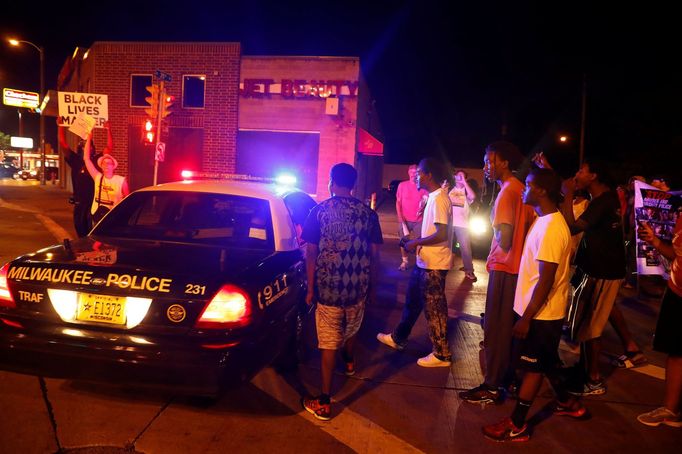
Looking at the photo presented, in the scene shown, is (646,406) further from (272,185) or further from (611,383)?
(272,185)

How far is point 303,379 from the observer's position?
14.2 feet

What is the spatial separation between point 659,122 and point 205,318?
1192 inches

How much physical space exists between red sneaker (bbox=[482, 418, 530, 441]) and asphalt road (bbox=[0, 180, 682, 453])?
0.19 feet

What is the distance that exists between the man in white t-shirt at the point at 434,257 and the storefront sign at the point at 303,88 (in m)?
13.0

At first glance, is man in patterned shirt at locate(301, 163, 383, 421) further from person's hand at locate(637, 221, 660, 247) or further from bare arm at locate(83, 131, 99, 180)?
bare arm at locate(83, 131, 99, 180)

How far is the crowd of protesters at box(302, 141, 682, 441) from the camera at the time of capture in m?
3.38

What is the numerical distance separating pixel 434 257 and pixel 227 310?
2120 millimetres

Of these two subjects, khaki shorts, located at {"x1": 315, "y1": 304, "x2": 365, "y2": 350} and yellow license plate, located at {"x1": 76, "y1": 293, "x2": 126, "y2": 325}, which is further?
khaki shorts, located at {"x1": 315, "y1": 304, "x2": 365, "y2": 350}

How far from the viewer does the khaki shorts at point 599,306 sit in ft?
14.1

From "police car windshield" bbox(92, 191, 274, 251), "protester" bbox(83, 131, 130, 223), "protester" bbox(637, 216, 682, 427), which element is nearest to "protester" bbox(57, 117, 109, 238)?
"protester" bbox(83, 131, 130, 223)

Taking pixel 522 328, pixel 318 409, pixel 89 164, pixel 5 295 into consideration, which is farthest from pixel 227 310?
pixel 89 164

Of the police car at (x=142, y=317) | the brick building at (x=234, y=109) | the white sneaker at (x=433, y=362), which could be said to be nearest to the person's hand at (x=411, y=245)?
the white sneaker at (x=433, y=362)

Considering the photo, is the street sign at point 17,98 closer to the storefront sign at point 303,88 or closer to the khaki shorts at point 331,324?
the storefront sign at point 303,88

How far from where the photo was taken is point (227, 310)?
10.2 ft
